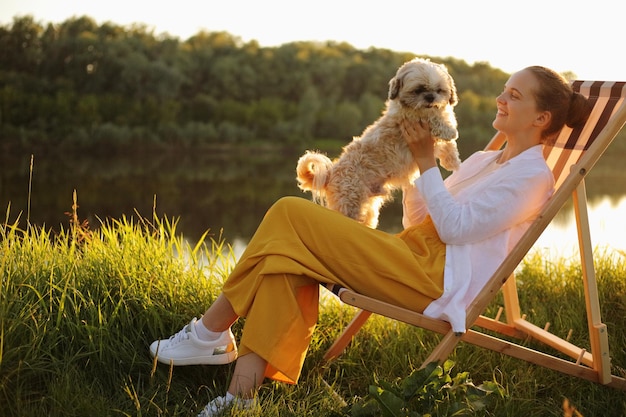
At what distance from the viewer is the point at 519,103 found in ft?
9.04

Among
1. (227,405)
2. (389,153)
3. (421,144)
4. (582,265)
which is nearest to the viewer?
(227,405)

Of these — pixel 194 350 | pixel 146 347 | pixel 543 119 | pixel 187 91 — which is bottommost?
pixel 187 91

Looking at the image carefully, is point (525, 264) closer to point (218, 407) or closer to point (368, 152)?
point (368, 152)

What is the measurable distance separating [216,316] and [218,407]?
1.16 feet

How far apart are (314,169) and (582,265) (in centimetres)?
123

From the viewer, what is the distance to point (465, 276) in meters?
2.61

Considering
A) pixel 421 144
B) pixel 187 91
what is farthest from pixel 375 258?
pixel 187 91

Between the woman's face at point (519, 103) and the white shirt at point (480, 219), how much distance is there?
13 cm

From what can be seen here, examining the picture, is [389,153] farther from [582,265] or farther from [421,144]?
[582,265]

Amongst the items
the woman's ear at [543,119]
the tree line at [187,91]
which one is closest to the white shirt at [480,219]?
the woman's ear at [543,119]

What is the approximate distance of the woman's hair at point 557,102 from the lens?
2.75 meters

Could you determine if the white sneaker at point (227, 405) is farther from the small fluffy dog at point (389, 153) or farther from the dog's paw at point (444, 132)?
the dog's paw at point (444, 132)

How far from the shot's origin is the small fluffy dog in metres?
3.04

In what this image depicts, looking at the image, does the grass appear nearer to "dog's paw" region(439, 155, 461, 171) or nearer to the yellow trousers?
the yellow trousers
